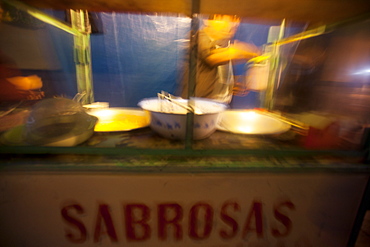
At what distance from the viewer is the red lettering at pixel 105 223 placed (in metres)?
0.88

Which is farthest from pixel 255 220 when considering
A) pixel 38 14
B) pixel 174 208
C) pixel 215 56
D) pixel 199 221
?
pixel 38 14

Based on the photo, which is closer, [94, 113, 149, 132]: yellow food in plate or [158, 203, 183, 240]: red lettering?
[158, 203, 183, 240]: red lettering

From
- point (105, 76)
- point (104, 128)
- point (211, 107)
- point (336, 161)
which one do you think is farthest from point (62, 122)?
point (105, 76)

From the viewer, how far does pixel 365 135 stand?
3.23 ft

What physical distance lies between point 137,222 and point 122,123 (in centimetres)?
59

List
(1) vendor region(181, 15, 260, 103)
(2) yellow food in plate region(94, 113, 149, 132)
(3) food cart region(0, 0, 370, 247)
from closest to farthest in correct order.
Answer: (3) food cart region(0, 0, 370, 247), (2) yellow food in plate region(94, 113, 149, 132), (1) vendor region(181, 15, 260, 103)

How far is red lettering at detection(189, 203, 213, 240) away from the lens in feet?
3.01

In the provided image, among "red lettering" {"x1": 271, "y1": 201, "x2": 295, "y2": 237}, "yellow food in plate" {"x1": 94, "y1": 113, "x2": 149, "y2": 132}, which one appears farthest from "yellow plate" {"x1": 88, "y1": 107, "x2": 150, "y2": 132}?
"red lettering" {"x1": 271, "y1": 201, "x2": 295, "y2": 237}

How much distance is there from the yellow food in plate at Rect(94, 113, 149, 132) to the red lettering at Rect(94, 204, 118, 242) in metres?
0.42

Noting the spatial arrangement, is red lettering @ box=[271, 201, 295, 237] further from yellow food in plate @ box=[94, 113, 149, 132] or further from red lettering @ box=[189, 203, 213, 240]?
yellow food in plate @ box=[94, 113, 149, 132]

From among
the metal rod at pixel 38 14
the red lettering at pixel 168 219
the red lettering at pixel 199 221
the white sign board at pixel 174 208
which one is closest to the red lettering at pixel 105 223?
the white sign board at pixel 174 208

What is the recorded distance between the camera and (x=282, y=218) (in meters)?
0.96

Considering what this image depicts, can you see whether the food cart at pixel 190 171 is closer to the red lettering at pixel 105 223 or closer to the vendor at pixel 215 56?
the red lettering at pixel 105 223

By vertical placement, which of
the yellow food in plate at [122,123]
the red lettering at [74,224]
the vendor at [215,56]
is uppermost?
the vendor at [215,56]
